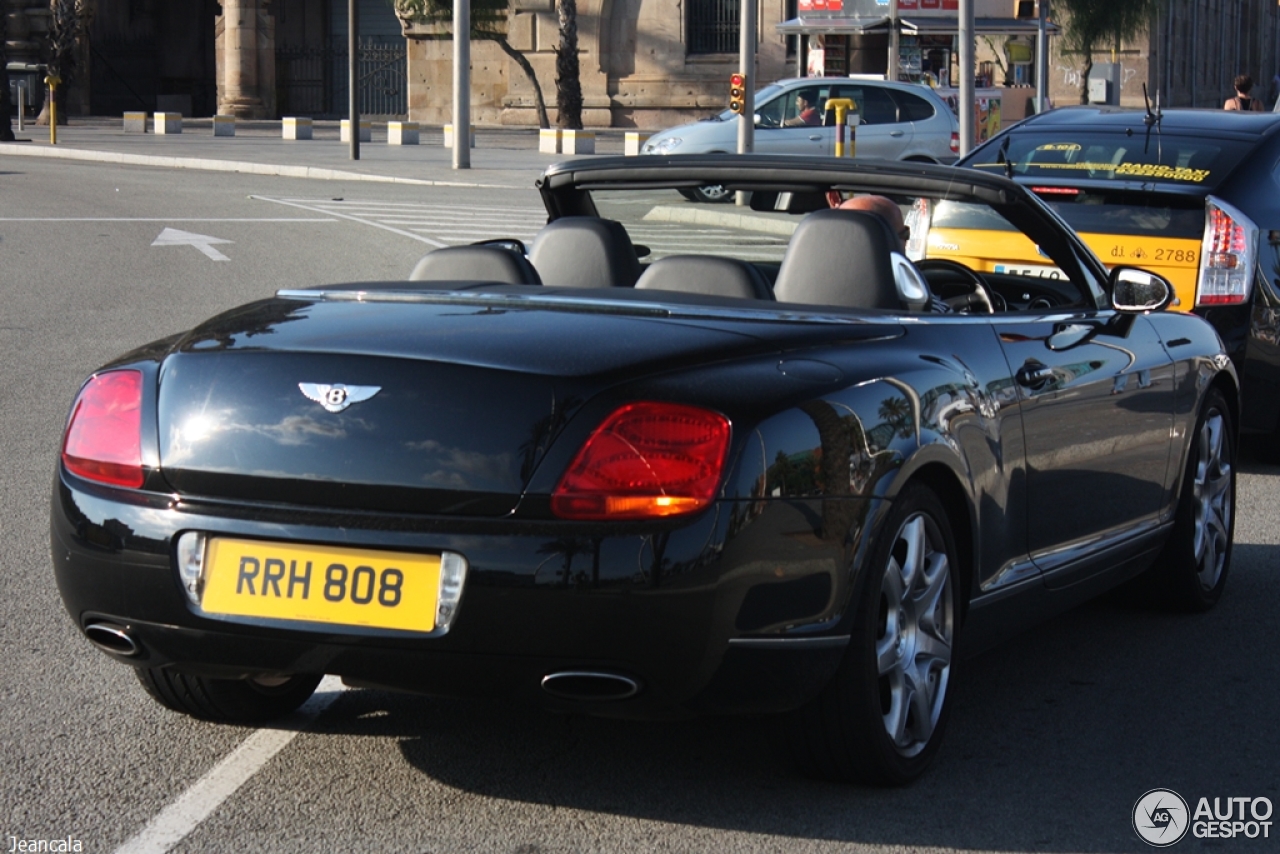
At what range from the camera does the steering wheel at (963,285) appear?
17.7ft

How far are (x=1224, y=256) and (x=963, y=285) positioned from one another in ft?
10.9

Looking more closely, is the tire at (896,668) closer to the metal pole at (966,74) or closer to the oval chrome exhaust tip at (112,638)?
the oval chrome exhaust tip at (112,638)

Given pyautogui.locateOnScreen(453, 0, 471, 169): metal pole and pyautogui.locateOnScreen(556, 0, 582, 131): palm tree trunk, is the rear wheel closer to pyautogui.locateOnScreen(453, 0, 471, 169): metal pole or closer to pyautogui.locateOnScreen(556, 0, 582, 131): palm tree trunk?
pyautogui.locateOnScreen(453, 0, 471, 169): metal pole

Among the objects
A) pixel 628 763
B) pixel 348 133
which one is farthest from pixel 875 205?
pixel 348 133

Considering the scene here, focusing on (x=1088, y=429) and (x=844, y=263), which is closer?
(x=844, y=263)

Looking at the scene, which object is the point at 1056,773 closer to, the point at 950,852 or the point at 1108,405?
the point at 950,852

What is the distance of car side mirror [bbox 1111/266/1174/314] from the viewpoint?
5.27 meters

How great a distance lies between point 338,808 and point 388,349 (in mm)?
931

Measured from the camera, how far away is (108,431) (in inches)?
152

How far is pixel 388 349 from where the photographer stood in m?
3.70

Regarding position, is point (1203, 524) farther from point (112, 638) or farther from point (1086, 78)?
point (1086, 78)

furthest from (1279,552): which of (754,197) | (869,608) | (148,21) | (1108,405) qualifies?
(148,21)

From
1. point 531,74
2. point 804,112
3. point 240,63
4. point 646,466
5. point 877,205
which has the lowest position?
point 646,466

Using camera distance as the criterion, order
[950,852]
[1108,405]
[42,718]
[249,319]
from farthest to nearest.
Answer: [1108,405] < [42,718] < [249,319] < [950,852]
